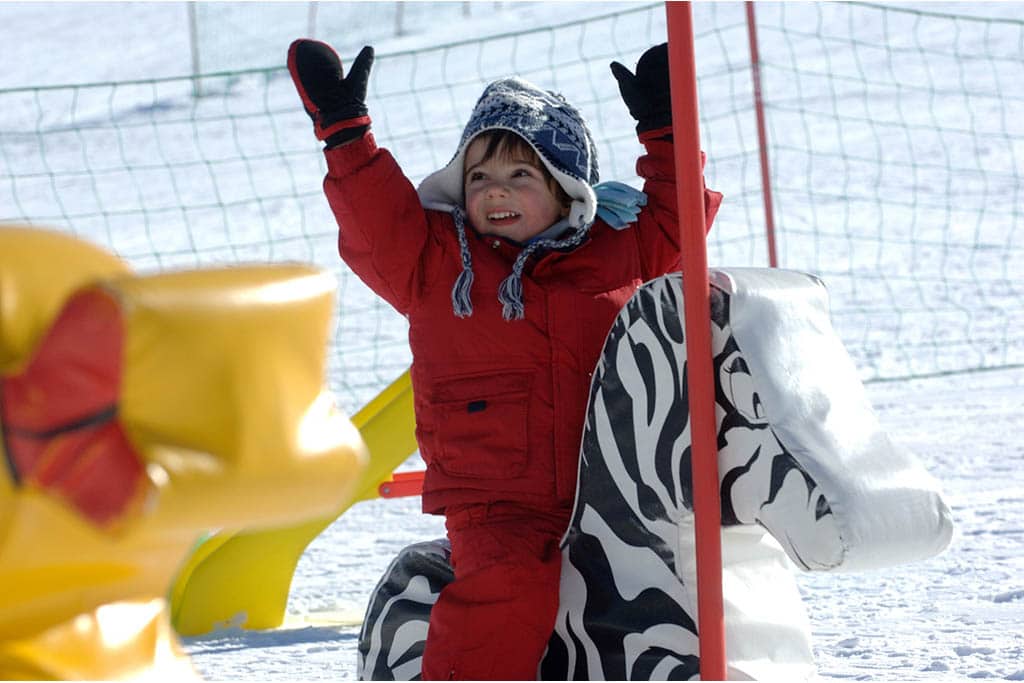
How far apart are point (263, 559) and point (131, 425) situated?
2.96 metres

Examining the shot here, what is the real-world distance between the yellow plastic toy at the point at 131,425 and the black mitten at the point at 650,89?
1541mm

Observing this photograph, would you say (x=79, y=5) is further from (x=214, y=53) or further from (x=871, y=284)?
(x=871, y=284)

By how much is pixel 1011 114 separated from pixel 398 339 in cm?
660

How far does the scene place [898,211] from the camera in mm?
10969

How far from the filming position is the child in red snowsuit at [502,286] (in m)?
2.57

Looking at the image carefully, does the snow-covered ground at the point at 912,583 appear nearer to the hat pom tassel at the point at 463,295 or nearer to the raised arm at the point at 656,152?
the raised arm at the point at 656,152

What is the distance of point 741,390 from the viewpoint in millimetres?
2246

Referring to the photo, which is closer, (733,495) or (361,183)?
(733,495)

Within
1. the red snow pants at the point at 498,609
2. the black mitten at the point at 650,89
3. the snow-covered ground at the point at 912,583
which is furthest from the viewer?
the snow-covered ground at the point at 912,583

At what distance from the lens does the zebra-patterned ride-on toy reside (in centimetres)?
212

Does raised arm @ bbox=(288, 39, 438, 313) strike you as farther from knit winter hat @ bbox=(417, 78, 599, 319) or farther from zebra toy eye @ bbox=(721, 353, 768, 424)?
zebra toy eye @ bbox=(721, 353, 768, 424)

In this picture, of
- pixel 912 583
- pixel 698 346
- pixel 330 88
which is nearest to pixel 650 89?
pixel 330 88

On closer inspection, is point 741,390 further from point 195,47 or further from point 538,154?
point 195,47

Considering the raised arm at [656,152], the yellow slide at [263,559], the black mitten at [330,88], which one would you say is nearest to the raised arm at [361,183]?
the black mitten at [330,88]
